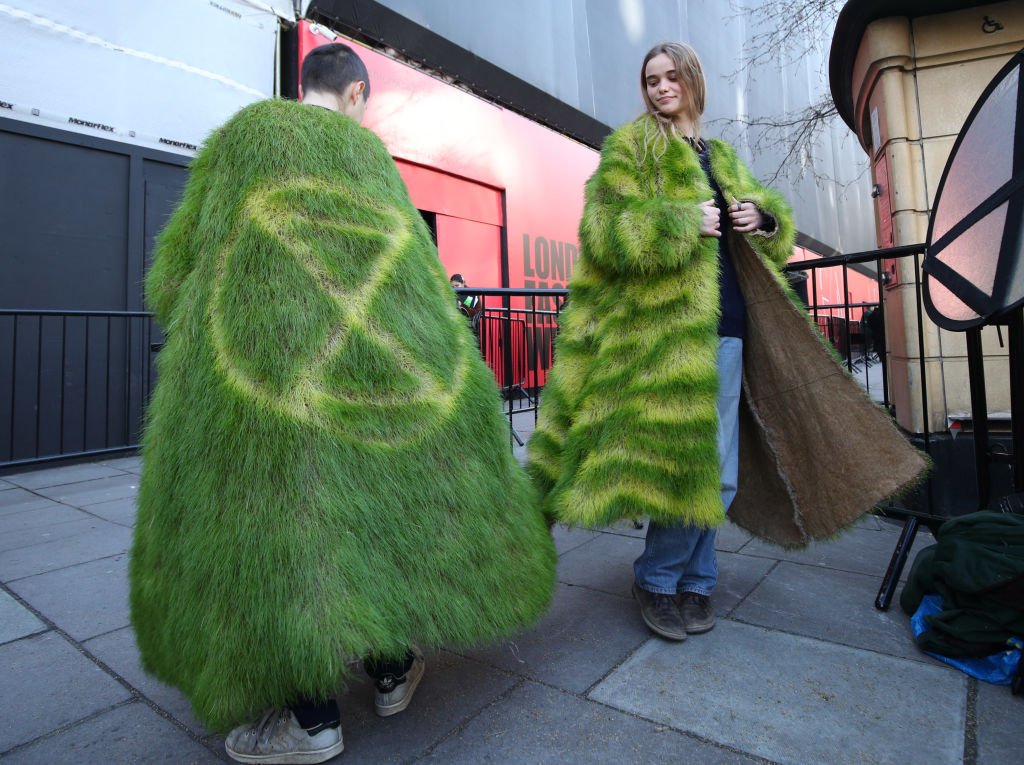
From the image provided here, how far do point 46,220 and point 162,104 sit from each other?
1.78 metres

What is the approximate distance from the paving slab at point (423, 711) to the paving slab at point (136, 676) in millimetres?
402

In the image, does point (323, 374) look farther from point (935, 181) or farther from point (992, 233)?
point (935, 181)

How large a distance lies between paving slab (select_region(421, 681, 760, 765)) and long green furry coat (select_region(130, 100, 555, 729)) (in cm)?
28

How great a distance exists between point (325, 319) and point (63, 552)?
297 cm

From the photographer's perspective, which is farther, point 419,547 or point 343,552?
point 419,547

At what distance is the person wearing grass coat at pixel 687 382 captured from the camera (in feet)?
7.06

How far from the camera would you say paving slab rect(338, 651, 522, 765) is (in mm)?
1654

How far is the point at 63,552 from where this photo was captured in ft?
11.4

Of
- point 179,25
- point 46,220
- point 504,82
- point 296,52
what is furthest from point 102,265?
point 504,82

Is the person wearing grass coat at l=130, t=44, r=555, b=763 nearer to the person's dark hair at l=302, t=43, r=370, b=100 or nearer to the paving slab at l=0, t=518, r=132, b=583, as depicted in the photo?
the person's dark hair at l=302, t=43, r=370, b=100

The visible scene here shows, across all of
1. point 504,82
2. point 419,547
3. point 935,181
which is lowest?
point 419,547

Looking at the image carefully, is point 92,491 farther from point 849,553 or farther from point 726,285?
point 849,553

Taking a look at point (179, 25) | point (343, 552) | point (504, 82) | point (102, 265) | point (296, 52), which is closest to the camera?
point (343, 552)

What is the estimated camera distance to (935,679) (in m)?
1.92
